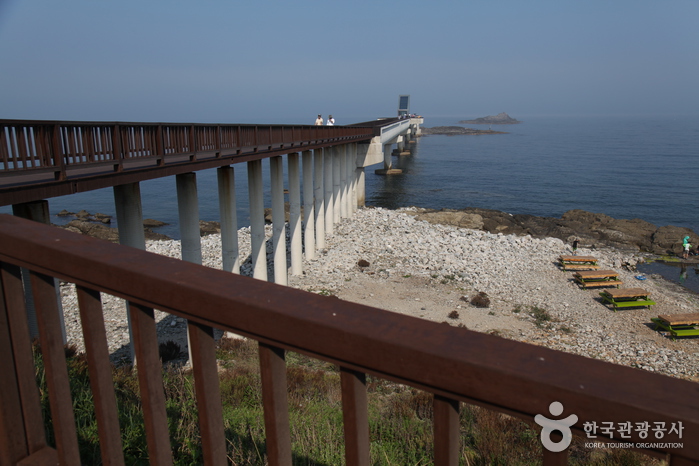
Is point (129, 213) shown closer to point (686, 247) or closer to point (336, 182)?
point (336, 182)

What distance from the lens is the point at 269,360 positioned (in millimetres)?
1221

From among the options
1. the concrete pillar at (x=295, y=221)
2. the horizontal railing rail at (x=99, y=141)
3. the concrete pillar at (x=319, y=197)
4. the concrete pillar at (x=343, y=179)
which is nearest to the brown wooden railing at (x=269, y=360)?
the horizontal railing rail at (x=99, y=141)

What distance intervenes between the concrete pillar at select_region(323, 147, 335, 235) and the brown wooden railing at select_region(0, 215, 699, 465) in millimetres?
24048

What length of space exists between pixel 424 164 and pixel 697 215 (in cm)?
4421

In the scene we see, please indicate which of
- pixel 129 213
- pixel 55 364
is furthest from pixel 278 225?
pixel 55 364

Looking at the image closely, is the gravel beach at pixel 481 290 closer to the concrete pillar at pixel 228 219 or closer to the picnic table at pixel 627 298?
the picnic table at pixel 627 298

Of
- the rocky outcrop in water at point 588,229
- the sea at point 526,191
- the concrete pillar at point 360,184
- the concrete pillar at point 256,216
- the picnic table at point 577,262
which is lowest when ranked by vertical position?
the sea at point 526,191

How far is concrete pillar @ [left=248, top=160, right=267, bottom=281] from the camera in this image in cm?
1655

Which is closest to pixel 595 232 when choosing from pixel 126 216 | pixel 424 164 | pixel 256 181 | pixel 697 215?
pixel 697 215

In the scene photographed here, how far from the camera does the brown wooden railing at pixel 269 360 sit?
36.9 inches

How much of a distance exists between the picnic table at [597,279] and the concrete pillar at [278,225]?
12418 millimetres

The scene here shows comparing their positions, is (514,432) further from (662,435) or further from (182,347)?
(182,347)

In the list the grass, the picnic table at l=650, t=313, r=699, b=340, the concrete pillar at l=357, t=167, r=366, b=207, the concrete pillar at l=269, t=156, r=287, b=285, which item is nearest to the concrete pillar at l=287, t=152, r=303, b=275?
the concrete pillar at l=269, t=156, r=287, b=285

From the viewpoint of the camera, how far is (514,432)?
5805 millimetres
